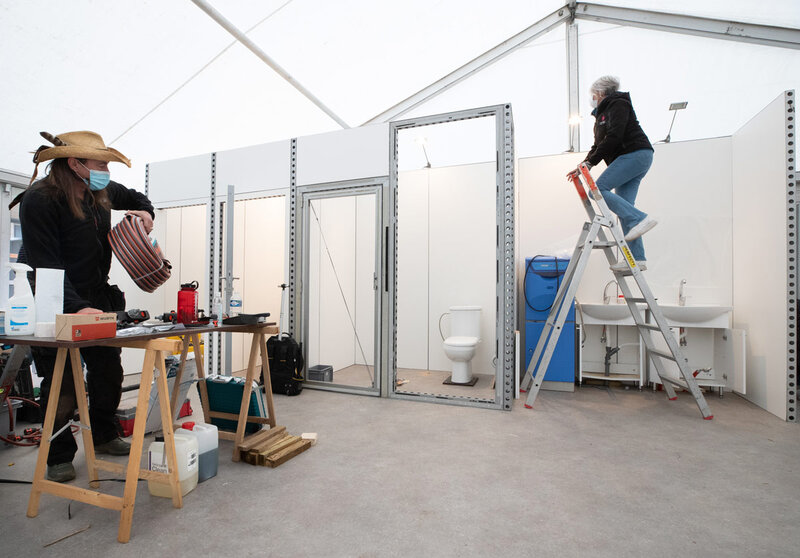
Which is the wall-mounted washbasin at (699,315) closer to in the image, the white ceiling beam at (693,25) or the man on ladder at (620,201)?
the man on ladder at (620,201)

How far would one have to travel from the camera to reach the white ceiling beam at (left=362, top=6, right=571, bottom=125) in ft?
16.9

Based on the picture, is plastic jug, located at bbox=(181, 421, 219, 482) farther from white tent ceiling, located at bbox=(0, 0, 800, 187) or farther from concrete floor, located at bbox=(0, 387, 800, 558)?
white tent ceiling, located at bbox=(0, 0, 800, 187)

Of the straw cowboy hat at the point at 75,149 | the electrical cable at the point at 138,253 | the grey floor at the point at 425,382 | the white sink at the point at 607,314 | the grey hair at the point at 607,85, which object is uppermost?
the grey hair at the point at 607,85

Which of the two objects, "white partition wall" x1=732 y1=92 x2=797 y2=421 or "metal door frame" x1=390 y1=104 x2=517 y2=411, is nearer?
"white partition wall" x1=732 y1=92 x2=797 y2=421

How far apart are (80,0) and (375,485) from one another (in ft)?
12.1

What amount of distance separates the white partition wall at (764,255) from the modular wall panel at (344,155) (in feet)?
9.85

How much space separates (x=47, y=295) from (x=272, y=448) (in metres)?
1.28

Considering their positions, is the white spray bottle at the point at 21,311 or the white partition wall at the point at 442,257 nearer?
the white spray bottle at the point at 21,311

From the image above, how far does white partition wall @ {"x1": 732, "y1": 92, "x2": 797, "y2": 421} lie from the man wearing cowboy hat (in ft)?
13.7

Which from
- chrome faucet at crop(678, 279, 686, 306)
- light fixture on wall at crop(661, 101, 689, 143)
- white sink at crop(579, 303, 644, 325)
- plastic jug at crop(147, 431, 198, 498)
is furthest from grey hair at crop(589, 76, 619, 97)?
plastic jug at crop(147, 431, 198, 498)

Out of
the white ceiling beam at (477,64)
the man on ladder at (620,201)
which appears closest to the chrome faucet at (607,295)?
the man on ladder at (620,201)

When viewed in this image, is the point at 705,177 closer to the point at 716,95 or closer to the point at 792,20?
the point at 716,95

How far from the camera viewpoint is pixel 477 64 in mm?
5625

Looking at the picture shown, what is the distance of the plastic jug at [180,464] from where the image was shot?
1.73 m
